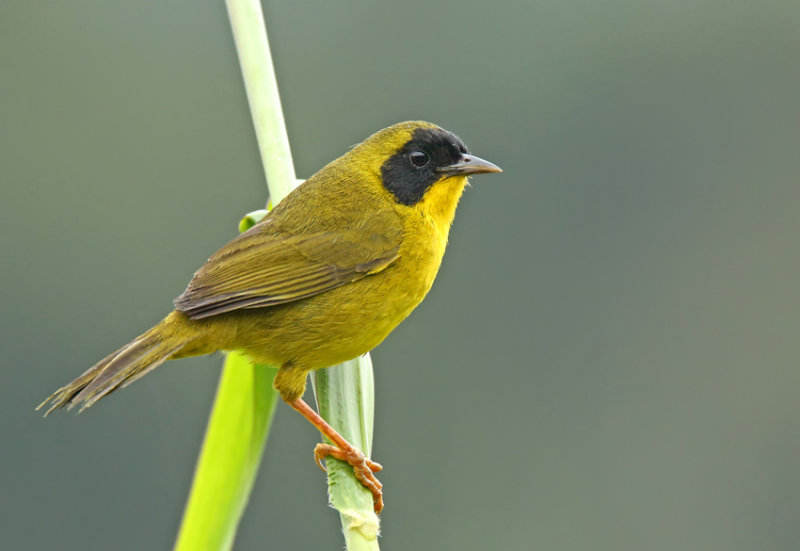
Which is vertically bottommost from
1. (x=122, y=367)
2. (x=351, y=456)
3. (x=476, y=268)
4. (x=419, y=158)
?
(x=351, y=456)

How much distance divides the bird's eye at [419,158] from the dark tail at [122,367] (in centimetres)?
108

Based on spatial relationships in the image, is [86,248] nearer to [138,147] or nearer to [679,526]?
[138,147]

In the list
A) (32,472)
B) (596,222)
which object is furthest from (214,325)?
(596,222)

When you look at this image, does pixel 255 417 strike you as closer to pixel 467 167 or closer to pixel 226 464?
pixel 226 464

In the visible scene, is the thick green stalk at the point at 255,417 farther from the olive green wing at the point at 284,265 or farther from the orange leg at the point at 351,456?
the olive green wing at the point at 284,265

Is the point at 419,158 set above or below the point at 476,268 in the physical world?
above

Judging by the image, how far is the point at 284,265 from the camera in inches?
126

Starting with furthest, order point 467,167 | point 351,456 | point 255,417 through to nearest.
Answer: point 467,167 → point 255,417 → point 351,456

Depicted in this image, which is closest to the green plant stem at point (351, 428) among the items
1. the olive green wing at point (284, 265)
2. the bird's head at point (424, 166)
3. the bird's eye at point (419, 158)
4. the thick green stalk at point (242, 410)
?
the thick green stalk at point (242, 410)

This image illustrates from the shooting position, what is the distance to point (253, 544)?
1128 centimetres

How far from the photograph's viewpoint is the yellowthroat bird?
298 centimetres

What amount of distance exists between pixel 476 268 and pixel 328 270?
8.00 m

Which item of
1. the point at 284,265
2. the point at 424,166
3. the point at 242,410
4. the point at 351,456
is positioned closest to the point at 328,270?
the point at 284,265

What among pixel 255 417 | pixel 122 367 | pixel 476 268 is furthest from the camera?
pixel 476 268
